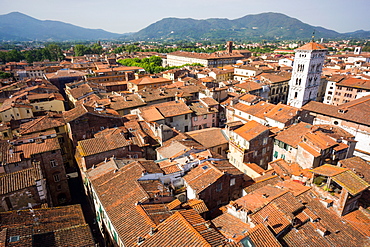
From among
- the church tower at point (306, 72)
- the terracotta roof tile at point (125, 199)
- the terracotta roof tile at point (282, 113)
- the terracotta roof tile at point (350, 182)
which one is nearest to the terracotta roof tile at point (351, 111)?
the church tower at point (306, 72)

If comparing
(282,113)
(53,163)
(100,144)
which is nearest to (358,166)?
(282,113)

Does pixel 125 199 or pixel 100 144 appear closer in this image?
pixel 125 199

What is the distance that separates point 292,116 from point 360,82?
172ft

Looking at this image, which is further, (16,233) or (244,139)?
(244,139)

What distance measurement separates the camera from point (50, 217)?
19469 millimetres

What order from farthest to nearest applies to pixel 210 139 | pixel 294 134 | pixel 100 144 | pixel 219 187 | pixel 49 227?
1. pixel 210 139
2. pixel 294 134
3. pixel 100 144
4. pixel 219 187
5. pixel 49 227

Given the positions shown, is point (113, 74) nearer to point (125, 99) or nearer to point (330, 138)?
point (125, 99)

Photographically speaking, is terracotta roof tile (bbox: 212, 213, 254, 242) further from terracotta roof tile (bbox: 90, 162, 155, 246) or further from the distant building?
the distant building

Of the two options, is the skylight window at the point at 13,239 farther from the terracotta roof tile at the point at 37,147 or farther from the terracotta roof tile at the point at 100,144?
the terracotta roof tile at the point at 37,147

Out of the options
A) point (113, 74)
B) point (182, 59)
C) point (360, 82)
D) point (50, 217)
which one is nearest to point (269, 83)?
point (360, 82)

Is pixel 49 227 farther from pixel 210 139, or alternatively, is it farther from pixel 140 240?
pixel 210 139

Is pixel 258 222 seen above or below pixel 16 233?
below

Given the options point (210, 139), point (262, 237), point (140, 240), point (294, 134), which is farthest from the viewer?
point (210, 139)

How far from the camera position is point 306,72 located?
64.2 meters
